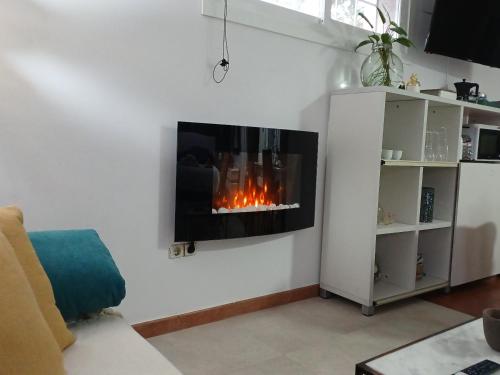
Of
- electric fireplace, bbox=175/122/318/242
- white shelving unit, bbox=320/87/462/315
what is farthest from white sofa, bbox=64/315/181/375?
white shelving unit, bbox=320/87/462/315

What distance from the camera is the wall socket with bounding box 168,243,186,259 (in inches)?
90.7

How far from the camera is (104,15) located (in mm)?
1986

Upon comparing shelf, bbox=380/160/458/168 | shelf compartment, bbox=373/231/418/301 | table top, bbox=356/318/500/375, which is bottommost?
shelf compartment, bbox=373/231/418/301

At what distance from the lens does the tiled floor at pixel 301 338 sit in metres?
2.01

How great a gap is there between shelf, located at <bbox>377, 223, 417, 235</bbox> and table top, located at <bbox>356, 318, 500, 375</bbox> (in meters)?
1.21

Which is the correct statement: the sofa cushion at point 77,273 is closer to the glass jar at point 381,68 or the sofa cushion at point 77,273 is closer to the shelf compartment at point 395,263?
the shelf compartment at point 395,263

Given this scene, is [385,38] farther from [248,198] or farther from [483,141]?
[248,198]

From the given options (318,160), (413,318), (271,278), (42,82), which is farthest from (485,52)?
(42,82)

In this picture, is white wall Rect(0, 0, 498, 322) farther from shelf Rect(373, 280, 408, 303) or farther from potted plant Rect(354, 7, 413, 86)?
shelf Rect(373, 280, 408, 303)

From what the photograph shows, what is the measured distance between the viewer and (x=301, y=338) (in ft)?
7.54

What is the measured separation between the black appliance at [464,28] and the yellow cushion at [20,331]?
324 centimetres

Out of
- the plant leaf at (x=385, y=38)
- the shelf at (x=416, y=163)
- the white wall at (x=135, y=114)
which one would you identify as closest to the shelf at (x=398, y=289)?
the white wall at (x=135, y=114)

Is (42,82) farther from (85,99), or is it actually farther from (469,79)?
(469,79)

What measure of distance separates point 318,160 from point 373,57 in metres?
0.75
